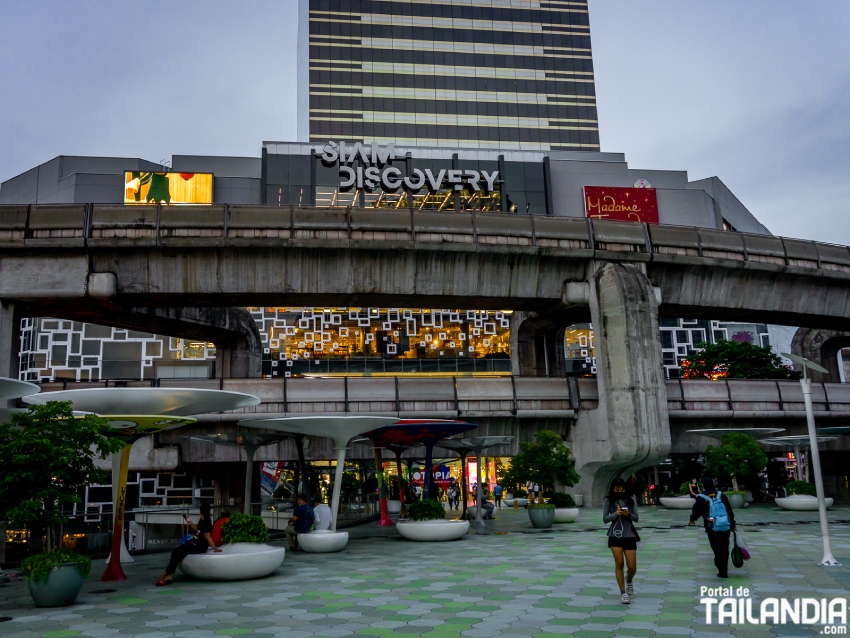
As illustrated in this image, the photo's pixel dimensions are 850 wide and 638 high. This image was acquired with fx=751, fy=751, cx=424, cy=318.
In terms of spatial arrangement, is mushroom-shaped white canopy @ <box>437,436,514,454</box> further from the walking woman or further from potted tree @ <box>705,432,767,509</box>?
the walking woman

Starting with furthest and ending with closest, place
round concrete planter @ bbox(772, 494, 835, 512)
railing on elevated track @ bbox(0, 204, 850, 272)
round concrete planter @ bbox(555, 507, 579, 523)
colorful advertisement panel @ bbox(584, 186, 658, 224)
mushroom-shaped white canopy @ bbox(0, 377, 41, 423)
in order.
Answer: colorful advertisement panel @ bbox(584, 186, 658, 224)
round concrete planter @ bbox(772, 494, 835, 512)
round concrete planter @ bbox(555, 507, 579, 523)
railing on elevated track @ bbox(0, 204, 850, 272)
mushroom-shaped white canopy @ bbox(0, 377, 41, 423)

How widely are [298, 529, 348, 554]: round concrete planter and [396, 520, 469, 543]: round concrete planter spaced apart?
288 centimetres

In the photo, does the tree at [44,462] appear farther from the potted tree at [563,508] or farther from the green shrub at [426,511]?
the potted tree at [563,508]

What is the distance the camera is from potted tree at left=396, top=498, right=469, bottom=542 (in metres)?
22.5

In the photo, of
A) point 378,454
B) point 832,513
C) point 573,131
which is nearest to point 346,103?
point 573,131

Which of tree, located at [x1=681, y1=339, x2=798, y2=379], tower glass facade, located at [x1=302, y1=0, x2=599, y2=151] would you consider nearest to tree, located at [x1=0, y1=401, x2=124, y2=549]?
tree, located at [x1=681, y1=339, x2=798, y2=379]

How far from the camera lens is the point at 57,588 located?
1280 cm

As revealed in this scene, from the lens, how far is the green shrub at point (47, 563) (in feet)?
41.9

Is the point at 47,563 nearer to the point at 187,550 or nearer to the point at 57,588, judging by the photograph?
the point at 57,588

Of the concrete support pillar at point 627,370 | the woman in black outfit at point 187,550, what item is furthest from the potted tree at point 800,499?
the woman in black outfit at point 187,550

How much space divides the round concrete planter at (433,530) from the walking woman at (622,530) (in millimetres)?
11163

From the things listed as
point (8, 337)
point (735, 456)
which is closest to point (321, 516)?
point (8, 337)

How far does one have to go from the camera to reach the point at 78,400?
1569 cm

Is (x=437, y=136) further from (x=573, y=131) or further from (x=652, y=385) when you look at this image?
(x=652, y=385)
